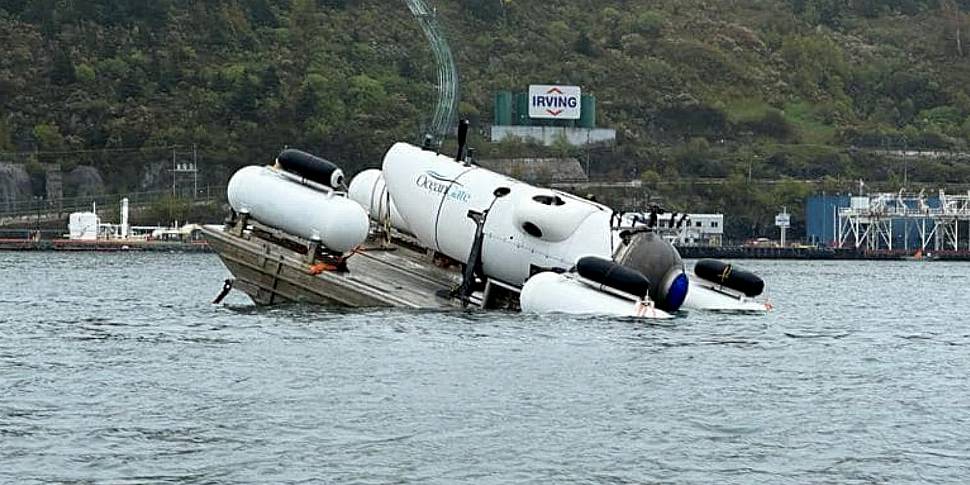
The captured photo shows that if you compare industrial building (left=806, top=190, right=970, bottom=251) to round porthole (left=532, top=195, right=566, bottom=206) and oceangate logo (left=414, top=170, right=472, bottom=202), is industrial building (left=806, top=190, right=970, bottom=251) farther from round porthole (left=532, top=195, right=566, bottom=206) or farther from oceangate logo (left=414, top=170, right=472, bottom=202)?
round porthole (left=532, top=195, right=566, bottom=206)

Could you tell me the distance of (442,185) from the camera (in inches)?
1919

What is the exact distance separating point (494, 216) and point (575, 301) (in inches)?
153

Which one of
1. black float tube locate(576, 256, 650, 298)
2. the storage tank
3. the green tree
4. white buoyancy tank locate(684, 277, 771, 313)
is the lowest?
the storage tank

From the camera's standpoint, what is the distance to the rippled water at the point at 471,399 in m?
27.9

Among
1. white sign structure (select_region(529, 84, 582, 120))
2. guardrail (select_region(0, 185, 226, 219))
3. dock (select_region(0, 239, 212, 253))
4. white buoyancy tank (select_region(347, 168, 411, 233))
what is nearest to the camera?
white buoyancy tank (select_region(347, 168, 411, 233))

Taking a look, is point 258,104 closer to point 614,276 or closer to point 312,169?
point 312,169

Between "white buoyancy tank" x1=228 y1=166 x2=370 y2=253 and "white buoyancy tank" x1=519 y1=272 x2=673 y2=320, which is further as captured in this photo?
"white buoyancy tank" x1=228 y1=166 x2=370 y2=253

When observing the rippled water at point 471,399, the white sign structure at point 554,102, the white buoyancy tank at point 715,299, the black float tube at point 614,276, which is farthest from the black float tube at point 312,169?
the white sign structure at point 554,102

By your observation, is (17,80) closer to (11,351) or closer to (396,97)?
(396,97)

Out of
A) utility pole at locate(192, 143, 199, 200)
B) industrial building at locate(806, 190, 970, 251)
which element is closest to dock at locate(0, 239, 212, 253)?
utility pole at locate(192, 143, 199, 200)

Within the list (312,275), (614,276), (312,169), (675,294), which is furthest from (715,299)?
(312,169)

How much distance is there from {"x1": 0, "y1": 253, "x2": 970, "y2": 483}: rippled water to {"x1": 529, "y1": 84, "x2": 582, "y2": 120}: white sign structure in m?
130

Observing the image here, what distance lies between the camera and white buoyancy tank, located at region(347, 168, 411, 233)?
52.3 metres

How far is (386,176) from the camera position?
165 ft
